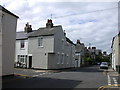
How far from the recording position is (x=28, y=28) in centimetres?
3719

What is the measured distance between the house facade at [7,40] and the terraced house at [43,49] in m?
12.7

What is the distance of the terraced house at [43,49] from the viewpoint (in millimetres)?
31031

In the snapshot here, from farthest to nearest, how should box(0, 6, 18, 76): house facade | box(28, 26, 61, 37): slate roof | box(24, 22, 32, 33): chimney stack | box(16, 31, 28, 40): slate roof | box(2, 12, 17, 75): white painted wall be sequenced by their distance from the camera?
box(24, 22, 32, 33): chimney stack, box(16, 31, 28, 40): slate roof, box(28, 26, 61, 37): slate roof, box(2, 12, 17, 75): white painted wall, box(0, 6, 18, 76): house facade

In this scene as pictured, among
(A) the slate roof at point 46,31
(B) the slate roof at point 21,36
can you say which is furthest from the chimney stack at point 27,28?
(A) the slate roof at point 46,31

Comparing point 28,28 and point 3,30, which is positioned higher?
point 28,28

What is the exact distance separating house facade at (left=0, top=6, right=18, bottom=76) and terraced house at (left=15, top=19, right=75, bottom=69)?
12.7m

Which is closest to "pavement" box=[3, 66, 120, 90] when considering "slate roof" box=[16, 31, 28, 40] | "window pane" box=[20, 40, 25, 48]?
"window pane" box=[20, 40, 25, 48]

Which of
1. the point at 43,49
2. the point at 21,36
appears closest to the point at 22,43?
the point at 21,36

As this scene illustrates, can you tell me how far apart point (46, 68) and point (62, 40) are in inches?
283

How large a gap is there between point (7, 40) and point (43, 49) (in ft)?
46.1

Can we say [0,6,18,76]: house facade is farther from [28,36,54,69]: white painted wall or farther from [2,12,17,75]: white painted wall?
[28,36,54,69]: white painted wall

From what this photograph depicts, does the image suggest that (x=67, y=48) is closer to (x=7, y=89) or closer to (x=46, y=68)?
(x=46, y=68)

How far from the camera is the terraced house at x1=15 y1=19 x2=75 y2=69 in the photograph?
31031 millimetres

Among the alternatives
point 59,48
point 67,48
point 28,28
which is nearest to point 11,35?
point 59,48
